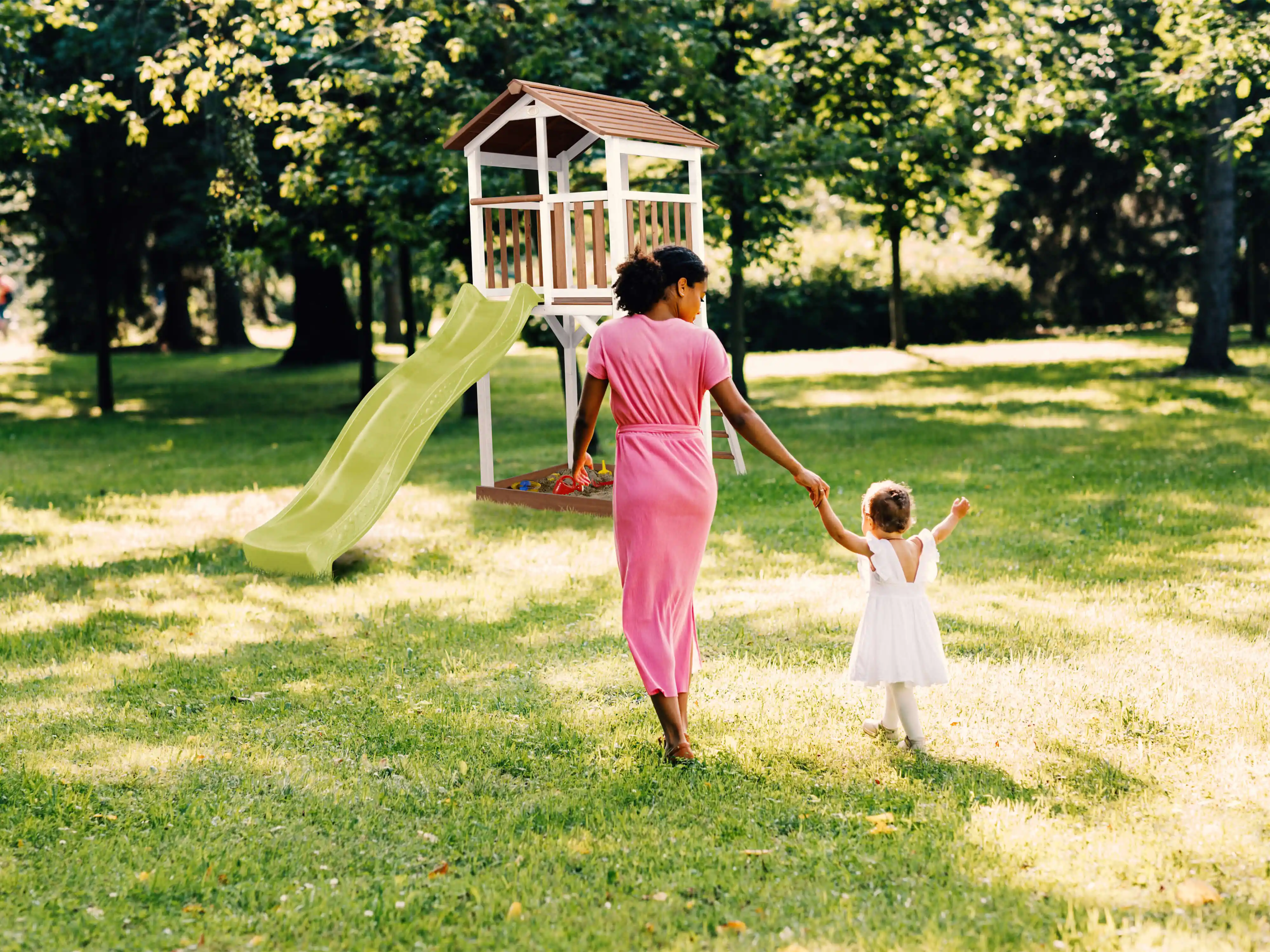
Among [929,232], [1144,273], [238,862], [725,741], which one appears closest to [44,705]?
[238,862]

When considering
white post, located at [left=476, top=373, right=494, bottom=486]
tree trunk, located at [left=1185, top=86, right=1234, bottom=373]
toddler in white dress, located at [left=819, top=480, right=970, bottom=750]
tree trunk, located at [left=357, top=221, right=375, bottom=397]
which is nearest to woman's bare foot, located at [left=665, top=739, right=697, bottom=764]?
toddler in white dress, located at [left=819, top=480, right=970, bottom=750]

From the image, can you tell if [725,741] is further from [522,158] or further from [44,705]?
[522,158]

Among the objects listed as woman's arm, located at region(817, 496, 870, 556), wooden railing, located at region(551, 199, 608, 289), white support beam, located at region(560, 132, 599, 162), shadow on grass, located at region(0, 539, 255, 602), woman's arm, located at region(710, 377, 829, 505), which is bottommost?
shadow on grass, located at region(0, 539, 255, 602)

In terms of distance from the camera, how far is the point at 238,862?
4.39 metres

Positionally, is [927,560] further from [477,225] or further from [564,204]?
[477,225]

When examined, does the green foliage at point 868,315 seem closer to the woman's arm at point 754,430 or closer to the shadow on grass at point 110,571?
the shadow on grass at point 110,571

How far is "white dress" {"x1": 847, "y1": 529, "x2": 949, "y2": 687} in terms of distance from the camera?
5.13m

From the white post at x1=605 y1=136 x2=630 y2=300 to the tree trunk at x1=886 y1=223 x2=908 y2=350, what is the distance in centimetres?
2126

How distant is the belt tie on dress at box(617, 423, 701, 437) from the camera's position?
511cm

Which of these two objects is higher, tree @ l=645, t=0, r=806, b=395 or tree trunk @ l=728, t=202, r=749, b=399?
tree @ l=645, t=0, r=806, b=395

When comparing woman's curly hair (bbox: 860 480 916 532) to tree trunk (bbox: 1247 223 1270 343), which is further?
tree trunk (bbox: 1247 223 1270 343)

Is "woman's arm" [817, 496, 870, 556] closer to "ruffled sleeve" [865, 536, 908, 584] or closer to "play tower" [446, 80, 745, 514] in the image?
"ruffled sleeve" [865, 536, 908, 584]

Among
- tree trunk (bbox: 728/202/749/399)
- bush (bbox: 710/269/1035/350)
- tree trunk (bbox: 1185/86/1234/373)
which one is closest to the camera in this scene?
tree trunk (bbox: 728/202/749/399)

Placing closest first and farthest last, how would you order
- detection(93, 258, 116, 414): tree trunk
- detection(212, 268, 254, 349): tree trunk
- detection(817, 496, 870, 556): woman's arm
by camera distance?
detection(817, 496, 870, 556): woman's arm < detection(93, 258, 116, 414): tree trunk < detection(212, 268, 254, 349): tree trunk
